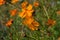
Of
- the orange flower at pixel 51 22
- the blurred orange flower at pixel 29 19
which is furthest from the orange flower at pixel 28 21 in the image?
the orange flower at pixel 51 22

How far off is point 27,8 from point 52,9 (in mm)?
365

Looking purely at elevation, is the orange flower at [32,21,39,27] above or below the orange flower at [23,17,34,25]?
below

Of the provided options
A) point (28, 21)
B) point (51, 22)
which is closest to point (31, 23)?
point (28, 21)

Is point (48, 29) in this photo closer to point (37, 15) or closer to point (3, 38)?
point (37, 15)

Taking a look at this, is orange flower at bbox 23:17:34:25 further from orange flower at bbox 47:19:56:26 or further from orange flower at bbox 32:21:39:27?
orange flower at bbox 47:19:56:26

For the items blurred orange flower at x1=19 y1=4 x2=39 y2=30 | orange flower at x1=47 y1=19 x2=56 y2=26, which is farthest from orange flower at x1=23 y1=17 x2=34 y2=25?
orange flower at x1=47 y1=19 x2=56 y2=26

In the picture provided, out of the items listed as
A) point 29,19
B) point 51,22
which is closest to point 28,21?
point 29,19

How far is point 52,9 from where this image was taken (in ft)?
9.12

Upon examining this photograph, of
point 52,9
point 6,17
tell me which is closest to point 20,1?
point 6,17

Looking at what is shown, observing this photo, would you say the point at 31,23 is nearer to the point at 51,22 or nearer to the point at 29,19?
the point at 29,19

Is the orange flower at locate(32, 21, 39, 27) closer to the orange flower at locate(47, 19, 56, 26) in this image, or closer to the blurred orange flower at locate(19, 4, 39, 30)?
the blurred orange flower at locate(19, 4, 39, 30)

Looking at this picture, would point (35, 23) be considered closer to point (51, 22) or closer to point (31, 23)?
point (31, 23)

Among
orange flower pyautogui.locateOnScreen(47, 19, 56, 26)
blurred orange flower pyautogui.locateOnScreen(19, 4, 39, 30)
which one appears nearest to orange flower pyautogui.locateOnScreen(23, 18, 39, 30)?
blurred orange flower pyautogui.locateOnScreen(19, 4, 39, 30)

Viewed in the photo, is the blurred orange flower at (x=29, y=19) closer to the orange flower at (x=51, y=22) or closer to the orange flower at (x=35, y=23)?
the orange flower at (x=35, y=23)
